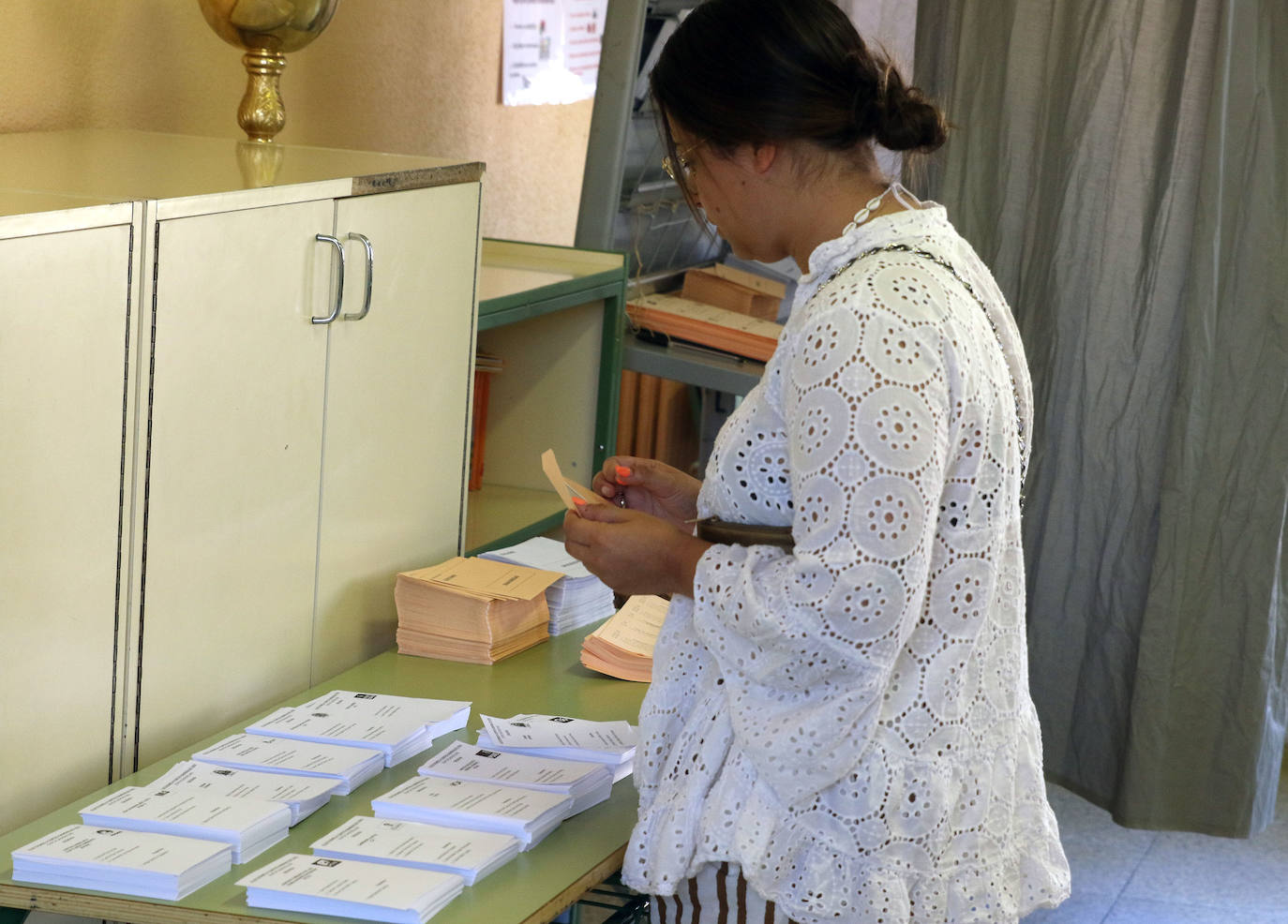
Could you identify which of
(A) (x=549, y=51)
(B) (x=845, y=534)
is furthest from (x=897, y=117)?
(A) (x=549, y=51)

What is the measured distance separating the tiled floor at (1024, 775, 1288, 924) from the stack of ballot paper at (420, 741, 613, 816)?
1682 millimetres

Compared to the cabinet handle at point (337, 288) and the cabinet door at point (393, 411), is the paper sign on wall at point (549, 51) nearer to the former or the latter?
the cabinet door at point (393, 411)

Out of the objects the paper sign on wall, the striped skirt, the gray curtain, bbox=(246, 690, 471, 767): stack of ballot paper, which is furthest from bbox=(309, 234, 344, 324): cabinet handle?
the paper sign on wall

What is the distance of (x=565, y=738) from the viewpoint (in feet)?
5.26

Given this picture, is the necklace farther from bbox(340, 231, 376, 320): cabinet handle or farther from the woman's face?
bbox(340, 231, 376, 320): cabinet handle

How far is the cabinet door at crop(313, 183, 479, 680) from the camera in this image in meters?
1.75

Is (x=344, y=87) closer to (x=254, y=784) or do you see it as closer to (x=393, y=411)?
(x=393, y=411)

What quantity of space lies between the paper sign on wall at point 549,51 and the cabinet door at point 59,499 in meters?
2.11

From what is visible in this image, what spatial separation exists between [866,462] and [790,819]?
32cm

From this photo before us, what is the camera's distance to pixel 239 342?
5.02 ft

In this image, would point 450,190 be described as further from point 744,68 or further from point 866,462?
point 866,462

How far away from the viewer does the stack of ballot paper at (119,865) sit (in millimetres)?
1224

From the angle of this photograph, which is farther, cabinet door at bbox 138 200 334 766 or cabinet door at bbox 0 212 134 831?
cabinet door at bbox 138 200 334 766

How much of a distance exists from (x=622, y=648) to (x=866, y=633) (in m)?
0.83
